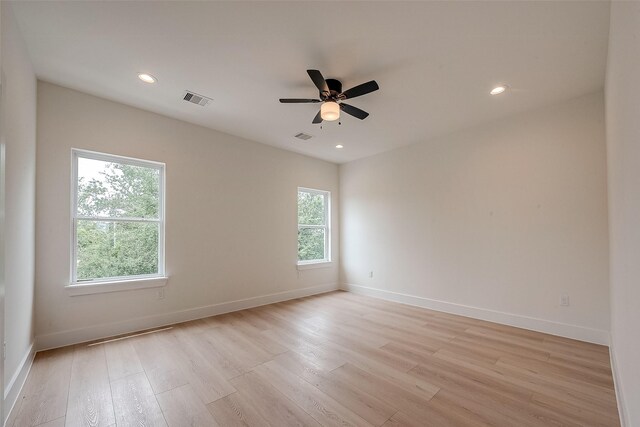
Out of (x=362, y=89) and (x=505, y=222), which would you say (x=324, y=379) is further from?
(x=505, y=222)

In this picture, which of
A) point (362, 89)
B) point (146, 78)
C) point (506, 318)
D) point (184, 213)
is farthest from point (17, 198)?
point (506, 318)

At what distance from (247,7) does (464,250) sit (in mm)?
3991

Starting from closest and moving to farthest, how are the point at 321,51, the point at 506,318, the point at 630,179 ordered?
the point at 630,179 → the point at 321,51 → the point at 506,318

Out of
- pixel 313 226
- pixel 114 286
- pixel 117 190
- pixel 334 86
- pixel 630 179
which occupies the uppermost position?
pixel 334 86

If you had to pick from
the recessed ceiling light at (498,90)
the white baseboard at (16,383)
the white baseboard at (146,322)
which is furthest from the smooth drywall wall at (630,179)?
the white baseboard at (146,322)

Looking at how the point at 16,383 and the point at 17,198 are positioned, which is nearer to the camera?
the point at 16,383

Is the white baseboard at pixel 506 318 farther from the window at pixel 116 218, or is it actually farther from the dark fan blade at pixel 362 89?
the window at pixel 116 218

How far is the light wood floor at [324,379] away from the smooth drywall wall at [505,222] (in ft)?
1.50

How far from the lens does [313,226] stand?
18.2ft

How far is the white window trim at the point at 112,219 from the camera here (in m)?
3.01

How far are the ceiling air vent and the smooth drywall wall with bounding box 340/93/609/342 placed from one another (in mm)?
3267

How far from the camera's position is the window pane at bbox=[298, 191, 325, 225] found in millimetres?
5414

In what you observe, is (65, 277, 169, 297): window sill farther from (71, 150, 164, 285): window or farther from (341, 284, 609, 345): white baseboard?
(341, 284, 609, 345): white baseboard

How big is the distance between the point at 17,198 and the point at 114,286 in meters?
1.41
